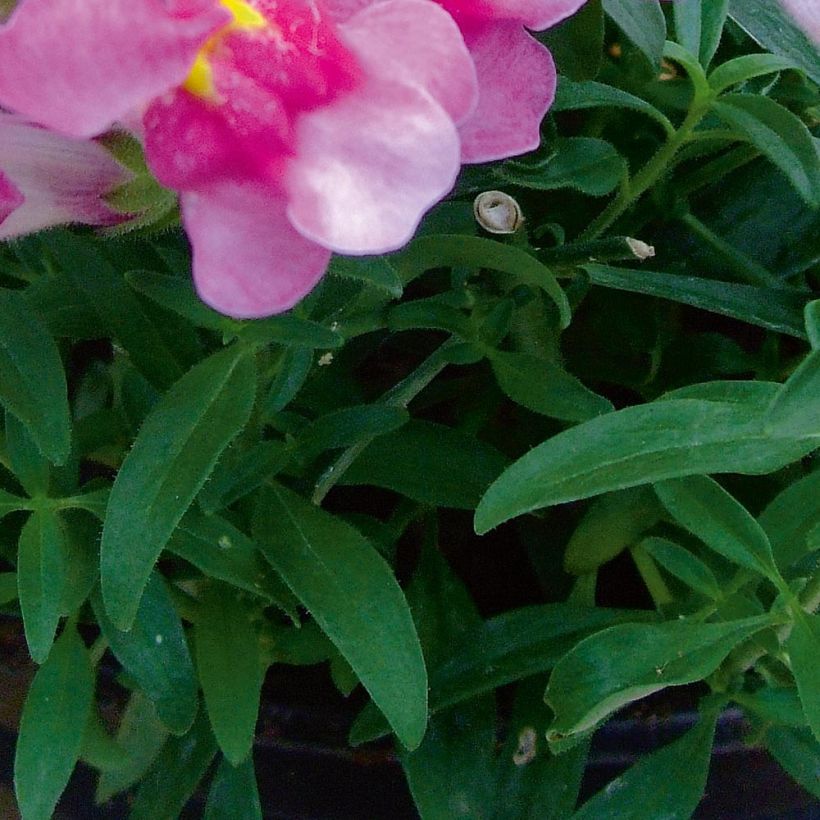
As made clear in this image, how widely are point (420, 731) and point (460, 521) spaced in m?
0.22

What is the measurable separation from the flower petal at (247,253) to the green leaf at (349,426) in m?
0.17

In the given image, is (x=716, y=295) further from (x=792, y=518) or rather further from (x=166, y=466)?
(x=166, y=466)

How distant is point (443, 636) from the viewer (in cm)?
50

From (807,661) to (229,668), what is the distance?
0.22 metres

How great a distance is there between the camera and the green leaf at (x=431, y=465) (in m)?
0.45

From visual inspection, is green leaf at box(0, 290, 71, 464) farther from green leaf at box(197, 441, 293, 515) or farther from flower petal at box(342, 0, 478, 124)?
flower petal at box(342, 0, 478, 124)

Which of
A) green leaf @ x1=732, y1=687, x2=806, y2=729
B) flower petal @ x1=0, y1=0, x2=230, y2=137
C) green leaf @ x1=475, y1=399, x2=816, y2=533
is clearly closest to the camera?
flower petal @ x1=0, y1=0, x2=230, y2=137

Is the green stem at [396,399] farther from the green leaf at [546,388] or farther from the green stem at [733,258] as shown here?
the green stem at [733,258]

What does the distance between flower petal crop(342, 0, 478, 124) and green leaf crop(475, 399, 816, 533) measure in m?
0.12

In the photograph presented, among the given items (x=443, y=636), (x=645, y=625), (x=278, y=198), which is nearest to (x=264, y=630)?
(x=443, y=636)

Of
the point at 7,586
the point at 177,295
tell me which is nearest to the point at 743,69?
the point at 177,295

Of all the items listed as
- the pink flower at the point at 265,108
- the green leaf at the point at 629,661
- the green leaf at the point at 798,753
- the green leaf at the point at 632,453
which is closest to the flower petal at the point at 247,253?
the pink flower at the point at 265,108

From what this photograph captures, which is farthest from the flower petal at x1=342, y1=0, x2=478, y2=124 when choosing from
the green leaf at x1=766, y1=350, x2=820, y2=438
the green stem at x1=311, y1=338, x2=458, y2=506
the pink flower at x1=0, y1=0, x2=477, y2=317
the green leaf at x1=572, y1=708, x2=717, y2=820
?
the green leaf at x1=572, y1=708, x2=717, y2=820

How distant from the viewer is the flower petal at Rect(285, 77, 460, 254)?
0.23 meters
